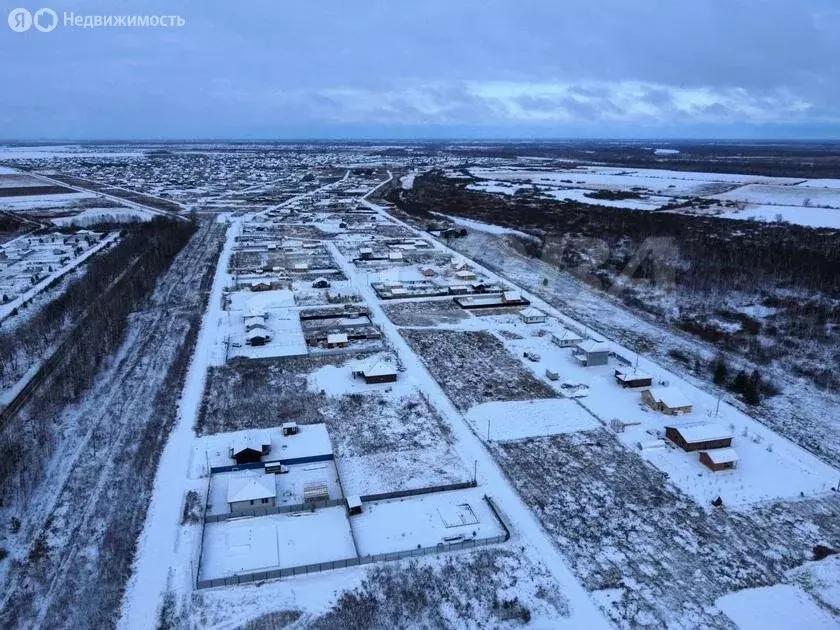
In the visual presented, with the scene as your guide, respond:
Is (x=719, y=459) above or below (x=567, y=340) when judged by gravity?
below

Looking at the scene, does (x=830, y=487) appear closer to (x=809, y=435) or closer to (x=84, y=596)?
(x=809, y=435)

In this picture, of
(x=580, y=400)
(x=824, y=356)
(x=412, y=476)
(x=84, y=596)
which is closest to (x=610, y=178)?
(x=824, y=356)

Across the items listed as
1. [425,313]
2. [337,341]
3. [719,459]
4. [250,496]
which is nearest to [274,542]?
[250,496]

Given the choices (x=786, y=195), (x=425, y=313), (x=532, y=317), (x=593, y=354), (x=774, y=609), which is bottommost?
(x=774, y=609)

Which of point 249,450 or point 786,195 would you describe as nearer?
point 249,450

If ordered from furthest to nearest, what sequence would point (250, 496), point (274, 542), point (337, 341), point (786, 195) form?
point (786, 195) < point (337, 341) < point (250, 496) < point (274, 542)

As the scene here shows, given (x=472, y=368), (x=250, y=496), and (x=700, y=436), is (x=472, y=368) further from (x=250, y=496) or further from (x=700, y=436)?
(x=250, y=496)

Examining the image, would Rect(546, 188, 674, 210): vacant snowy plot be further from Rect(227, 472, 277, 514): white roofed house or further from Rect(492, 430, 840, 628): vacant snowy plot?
Rect(227, 472, 277, 514): white roofed house
